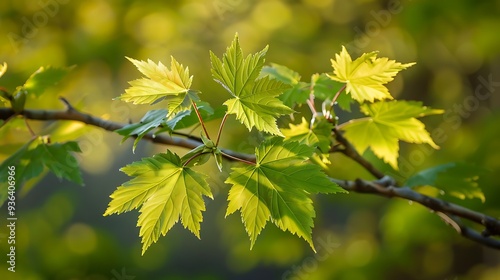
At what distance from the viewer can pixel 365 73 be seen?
55cm

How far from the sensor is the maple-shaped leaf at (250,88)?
46 cm

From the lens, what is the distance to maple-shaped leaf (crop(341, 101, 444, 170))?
2.13 feet

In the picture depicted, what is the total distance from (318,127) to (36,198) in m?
3.23

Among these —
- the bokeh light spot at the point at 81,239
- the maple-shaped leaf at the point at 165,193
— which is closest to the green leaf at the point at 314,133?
the maple-shaped leaf at the point at 165,193

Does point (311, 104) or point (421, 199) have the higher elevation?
point (311, 104)

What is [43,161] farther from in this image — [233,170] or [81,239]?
[81,239]

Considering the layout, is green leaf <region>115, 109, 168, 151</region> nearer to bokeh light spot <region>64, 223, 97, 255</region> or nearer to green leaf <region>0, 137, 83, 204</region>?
green leaf <region>0, 137, 83, 204</region>

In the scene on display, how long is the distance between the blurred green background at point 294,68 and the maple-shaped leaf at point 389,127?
1299 mm

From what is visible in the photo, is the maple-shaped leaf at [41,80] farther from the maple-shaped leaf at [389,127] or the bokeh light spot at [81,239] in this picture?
the bokeh light spot at [81,239]

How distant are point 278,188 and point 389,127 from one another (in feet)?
0.82

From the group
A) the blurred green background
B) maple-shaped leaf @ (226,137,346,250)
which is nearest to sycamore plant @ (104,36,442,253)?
maple-shaped leaf @ (226,137,346,250)

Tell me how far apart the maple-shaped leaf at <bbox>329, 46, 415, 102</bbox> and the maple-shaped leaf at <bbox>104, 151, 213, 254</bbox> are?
0.18 meters

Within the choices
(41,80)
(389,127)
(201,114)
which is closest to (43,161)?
(41,80)

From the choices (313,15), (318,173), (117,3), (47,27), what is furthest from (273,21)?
(318,173)
